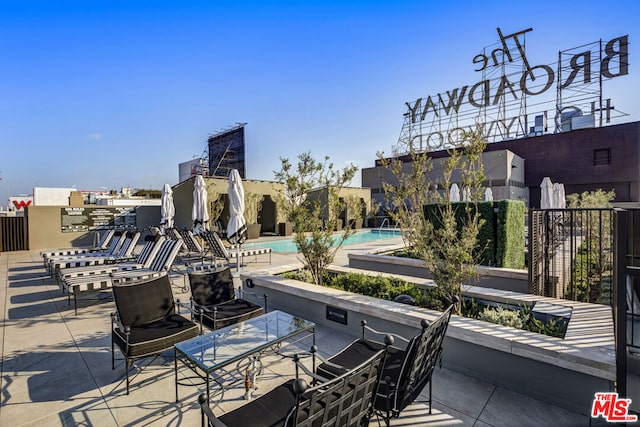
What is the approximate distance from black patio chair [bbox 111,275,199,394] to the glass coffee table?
0.87 ft

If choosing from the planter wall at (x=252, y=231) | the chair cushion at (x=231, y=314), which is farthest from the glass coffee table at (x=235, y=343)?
the planter wall at (x=252, y=231)

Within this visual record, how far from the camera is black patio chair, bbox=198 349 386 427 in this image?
1.42 metres

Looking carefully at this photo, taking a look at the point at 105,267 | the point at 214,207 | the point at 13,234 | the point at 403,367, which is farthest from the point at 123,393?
the point at 13,234

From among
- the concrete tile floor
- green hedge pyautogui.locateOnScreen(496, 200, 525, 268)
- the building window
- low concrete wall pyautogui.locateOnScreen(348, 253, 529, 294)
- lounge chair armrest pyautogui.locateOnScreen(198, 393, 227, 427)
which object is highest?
the building window

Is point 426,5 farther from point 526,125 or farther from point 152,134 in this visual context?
point 526,125

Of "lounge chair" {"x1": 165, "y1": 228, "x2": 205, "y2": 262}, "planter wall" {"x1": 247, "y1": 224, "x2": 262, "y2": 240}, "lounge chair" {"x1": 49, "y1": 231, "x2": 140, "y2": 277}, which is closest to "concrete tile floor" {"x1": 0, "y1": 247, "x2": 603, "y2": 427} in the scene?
"lounge chair" {"x1": 49, "y1": 231, "x2": 140, "y2": 277}

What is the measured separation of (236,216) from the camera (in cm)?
749

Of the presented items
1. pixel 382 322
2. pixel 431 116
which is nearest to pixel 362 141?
pixel 382 322

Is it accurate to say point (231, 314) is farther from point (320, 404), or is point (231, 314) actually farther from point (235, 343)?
point (320, 404)

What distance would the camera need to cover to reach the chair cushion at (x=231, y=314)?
3.44 metres

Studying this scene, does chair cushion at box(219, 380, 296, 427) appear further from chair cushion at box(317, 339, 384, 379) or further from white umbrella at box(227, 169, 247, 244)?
white umbrella at box(227, 169, 247, 244)

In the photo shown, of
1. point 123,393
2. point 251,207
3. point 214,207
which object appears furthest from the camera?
point 251,207

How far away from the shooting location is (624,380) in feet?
7.09

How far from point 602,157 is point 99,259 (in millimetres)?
29550
